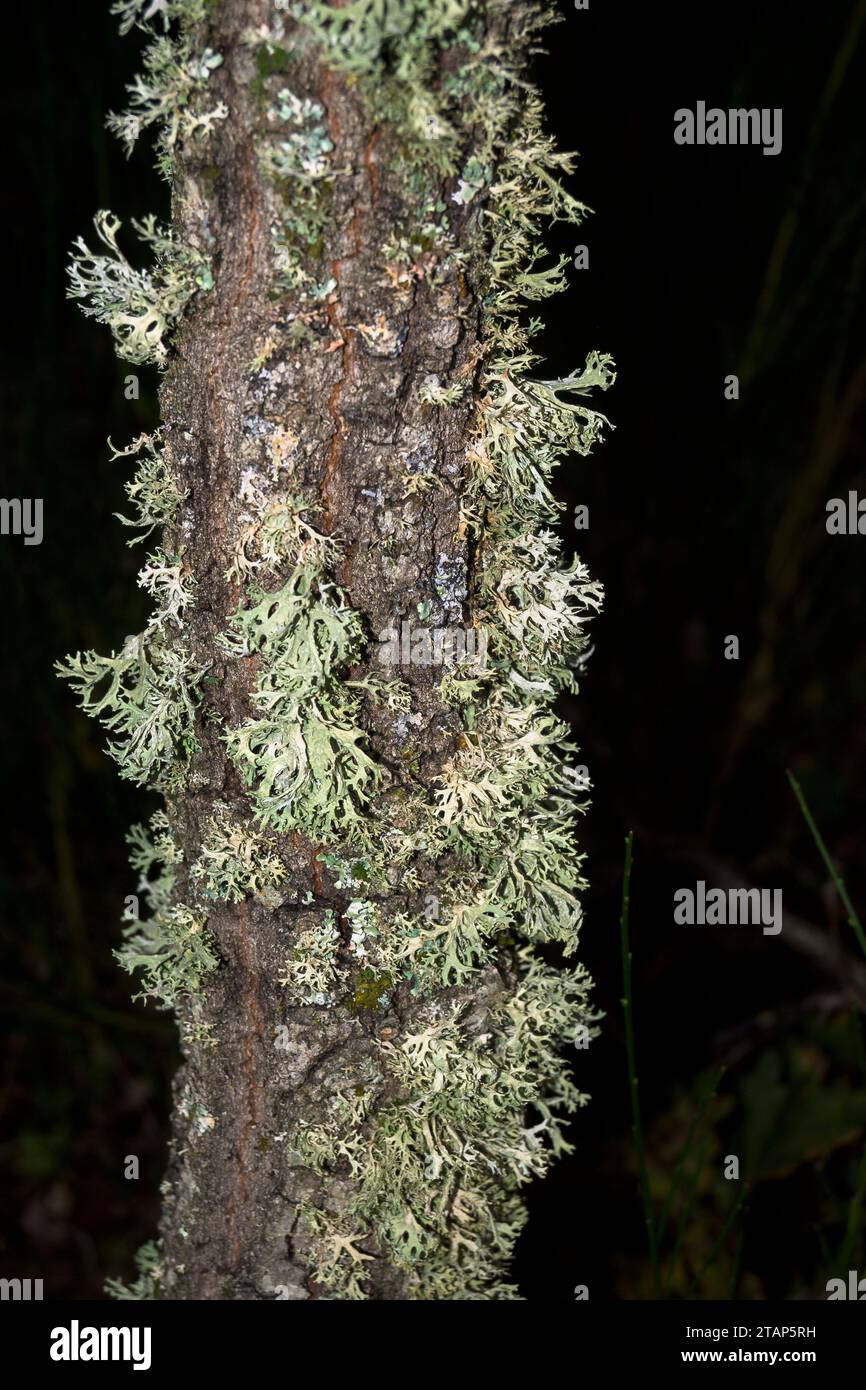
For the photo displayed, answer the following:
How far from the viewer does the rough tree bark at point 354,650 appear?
0.62m

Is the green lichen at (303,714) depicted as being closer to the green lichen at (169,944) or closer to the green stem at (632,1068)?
the green lichen at (169,944)

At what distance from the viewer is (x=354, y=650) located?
0.72m

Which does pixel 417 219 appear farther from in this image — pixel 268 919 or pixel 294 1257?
pixel 294 1257

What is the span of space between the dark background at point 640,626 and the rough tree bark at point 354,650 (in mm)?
635

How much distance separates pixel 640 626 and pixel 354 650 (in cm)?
149

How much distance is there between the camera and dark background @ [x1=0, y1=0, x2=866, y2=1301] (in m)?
1.57

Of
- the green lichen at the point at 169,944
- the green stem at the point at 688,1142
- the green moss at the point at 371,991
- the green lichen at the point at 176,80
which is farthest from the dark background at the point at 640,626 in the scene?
the green lichen at the point at 176,80

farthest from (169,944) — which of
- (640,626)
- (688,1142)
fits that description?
(640,626)

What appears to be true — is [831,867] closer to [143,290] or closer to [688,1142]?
[688,1142]

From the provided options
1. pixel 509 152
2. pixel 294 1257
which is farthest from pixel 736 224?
pixel 294 1257

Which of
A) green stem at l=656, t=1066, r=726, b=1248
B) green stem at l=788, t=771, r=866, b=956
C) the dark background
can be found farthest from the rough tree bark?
the dark background

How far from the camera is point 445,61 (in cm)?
60

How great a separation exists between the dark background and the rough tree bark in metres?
0.63

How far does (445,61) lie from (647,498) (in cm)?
Answer: 141
